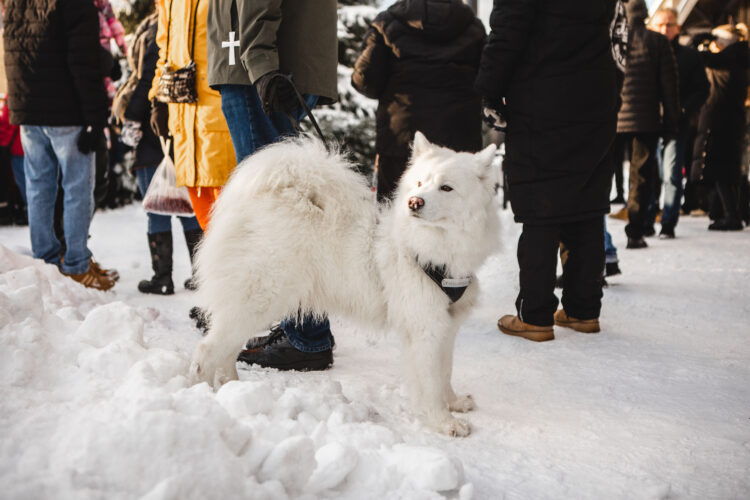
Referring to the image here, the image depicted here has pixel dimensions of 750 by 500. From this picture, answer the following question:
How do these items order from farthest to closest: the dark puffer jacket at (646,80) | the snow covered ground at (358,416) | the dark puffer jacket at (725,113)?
the dark puffer jacket at (725,113) → the dark puffer jacket at (646,80) → the snow covered ground at (358,416)

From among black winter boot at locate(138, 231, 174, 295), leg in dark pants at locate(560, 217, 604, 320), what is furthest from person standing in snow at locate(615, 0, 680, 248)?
black winter boot at locate(138, 231, 174, 295)

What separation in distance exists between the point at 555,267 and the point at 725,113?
625 centimetres

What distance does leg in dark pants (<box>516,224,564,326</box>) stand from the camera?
11.2 feet

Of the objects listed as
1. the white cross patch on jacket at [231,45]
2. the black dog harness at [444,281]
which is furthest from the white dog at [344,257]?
the white cross patch on jacket at [231,45]

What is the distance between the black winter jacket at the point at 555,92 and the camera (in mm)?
3242

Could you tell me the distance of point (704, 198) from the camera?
33.6 feet

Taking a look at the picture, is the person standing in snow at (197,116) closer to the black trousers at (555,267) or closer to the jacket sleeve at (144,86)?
the jacket sleeve at (144,86)

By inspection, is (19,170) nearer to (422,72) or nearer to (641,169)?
(422,72)

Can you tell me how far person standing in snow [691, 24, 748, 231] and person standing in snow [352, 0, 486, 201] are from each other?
5.58 metres

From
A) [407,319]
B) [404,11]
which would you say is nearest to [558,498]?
[407,319]

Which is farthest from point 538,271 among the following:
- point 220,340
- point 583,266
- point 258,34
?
point 258,34

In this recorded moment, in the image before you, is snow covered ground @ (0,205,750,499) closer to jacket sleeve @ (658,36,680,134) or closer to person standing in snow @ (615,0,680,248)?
person standing in snow @ (615,0,680,248)

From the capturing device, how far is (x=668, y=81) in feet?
19.4

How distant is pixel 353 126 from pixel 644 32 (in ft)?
18.3
